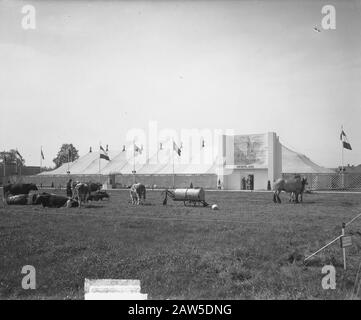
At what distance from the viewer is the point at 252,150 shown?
46.5 meters

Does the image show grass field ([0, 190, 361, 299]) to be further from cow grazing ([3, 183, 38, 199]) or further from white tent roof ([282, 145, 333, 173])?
white tent roof ([282, 145, 333, 173])

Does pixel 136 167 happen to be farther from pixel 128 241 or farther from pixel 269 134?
pixel 128 241

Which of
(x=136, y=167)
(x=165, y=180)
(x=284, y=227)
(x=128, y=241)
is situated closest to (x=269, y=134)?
(x=165, y=180)

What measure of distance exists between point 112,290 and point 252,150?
41.4 m

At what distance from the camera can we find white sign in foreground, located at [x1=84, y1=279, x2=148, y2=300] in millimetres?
6219

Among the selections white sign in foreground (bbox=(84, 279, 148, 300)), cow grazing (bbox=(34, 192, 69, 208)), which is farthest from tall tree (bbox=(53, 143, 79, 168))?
white sign in foreground (bbox=(84, 279, 148, 300))

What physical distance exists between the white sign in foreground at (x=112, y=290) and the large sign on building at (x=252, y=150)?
133 ft

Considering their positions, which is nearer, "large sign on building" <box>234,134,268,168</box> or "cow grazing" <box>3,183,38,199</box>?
"cow grazing" <box>3,183,38,199</box>

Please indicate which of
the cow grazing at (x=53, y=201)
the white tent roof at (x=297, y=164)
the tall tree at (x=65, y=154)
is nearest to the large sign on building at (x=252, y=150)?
the white tent roof at (x=297, y=164)

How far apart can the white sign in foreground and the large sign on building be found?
4039 centimetres
